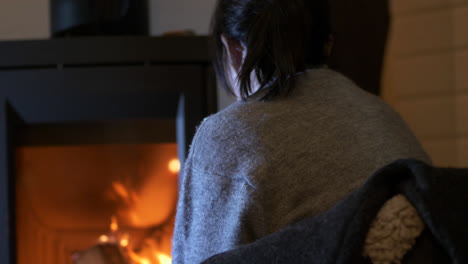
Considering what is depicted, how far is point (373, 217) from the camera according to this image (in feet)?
1.71

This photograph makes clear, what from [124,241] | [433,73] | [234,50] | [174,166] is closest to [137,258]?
[124,241]

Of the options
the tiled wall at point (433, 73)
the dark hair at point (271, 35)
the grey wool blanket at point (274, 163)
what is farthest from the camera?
the tiled wall at point (433, 73)

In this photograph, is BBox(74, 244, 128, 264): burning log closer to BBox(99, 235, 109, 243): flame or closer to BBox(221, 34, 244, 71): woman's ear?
BBox(99, 235, 109, 243): flame

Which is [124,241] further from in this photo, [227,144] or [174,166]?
[227,144]

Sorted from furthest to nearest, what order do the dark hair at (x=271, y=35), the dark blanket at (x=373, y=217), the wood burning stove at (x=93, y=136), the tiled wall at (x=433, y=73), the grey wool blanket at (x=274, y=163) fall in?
the tiled wall at (x=433, y=73) → the wood burning stove at (x=93, y=136) → the dark hair at (x=271, y=35) → the grey wool blanket at (x=274, y=163) → the dark blanket at (x=373, y=217)

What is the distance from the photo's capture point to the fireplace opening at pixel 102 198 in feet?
4.03

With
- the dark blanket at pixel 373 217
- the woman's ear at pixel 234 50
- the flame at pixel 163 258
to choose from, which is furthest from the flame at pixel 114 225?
the dark blanket at pixel 373 217

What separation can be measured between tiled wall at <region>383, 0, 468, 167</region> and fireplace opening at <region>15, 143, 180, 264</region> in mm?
494

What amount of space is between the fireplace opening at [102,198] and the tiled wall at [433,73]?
494mm

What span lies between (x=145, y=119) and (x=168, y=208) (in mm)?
179

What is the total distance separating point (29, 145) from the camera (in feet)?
4.05

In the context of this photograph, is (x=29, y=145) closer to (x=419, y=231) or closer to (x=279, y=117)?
(x=279, y=117)

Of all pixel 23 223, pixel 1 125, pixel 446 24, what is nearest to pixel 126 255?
pixel 23 223

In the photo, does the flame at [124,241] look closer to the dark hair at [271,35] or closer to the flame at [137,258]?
the flame at [137,258]
